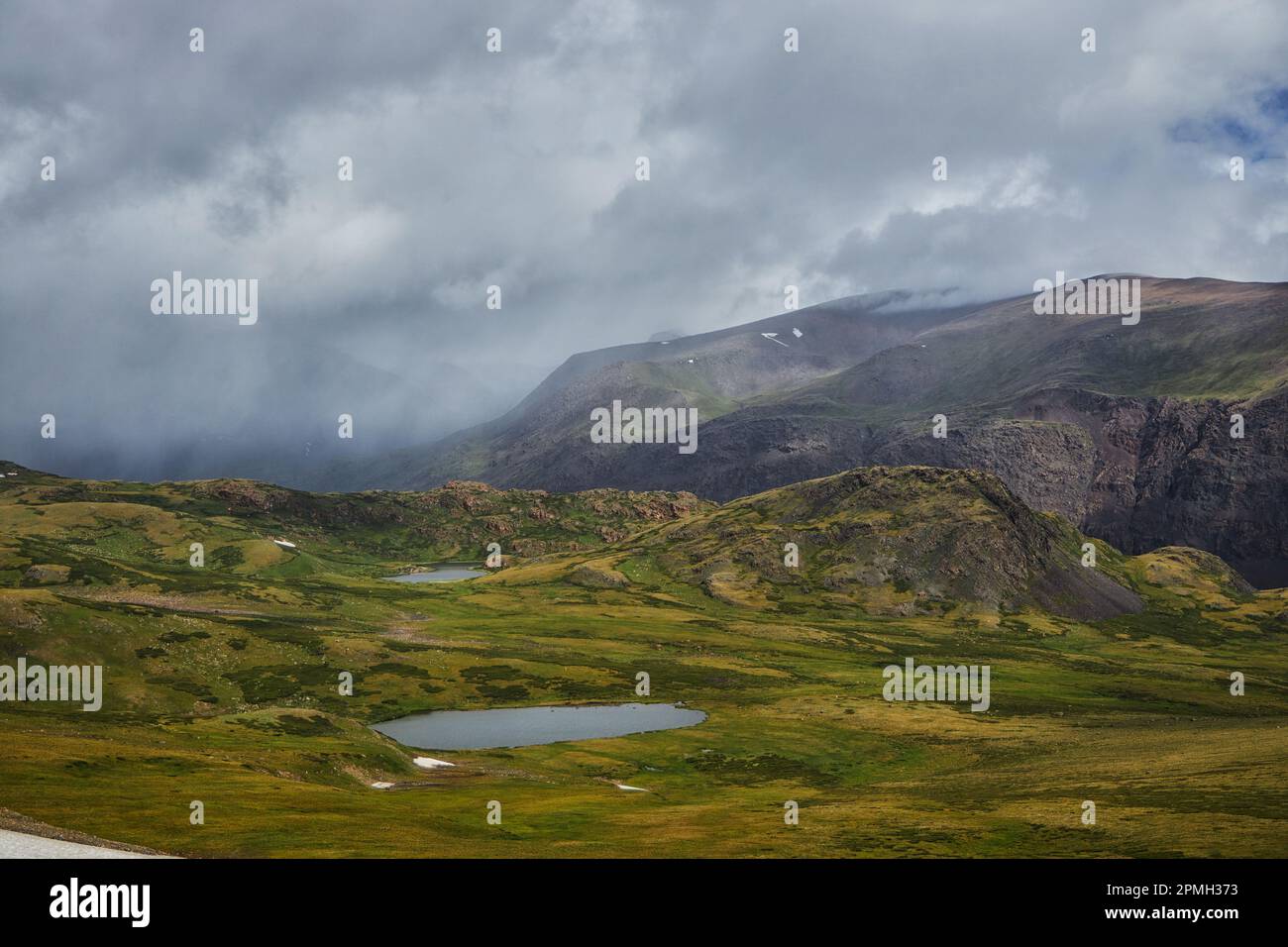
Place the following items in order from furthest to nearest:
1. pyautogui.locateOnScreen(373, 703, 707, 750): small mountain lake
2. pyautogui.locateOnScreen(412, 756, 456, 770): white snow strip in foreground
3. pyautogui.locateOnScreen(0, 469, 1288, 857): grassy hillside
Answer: pyautogui.locateOnScreen(373, 703, 707, 750): small mountain lake
pyautogui.locateOnScreen(412, 756, 456, 770): white snow strip in foreground
pyautogui.locateOnScreen(0, 469, 1288, 857): grassy hillside

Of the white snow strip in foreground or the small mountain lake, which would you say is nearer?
the white snow strip in foreground

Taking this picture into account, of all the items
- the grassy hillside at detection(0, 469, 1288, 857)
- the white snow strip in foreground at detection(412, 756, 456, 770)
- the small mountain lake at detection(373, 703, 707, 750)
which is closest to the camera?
the grassy hillside at detection(0, 469, 1288, 857)

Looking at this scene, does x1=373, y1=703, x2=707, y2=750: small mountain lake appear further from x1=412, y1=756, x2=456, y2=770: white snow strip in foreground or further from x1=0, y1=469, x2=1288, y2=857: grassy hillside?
x1=412, y1=756, x2=456, y2=770: white snow strip in foreground

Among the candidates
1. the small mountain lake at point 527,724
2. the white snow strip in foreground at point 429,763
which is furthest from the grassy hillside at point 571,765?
the small mountain lake at point 527,724

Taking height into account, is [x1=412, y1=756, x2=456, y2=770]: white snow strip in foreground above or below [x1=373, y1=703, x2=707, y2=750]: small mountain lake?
above

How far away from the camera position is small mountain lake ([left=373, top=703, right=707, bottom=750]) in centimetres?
14250

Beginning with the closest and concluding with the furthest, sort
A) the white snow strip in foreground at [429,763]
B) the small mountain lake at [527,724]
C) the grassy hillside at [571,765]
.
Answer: the grassy hillside at [571,765]
the white snow strip in foreground at [429,763]
the small mountain lake at [527,724]

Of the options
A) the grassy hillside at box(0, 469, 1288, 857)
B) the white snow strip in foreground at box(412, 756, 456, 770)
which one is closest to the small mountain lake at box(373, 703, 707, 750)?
the grassy hillside at box(0, 469, 1288, 857)

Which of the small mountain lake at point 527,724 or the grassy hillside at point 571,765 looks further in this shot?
the small mountain lake at point 527,724

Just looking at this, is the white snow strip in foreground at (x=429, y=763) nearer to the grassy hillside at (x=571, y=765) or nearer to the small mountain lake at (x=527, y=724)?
the grassy hillside at (x=571, y=765)

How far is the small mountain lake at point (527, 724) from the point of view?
142 metres
